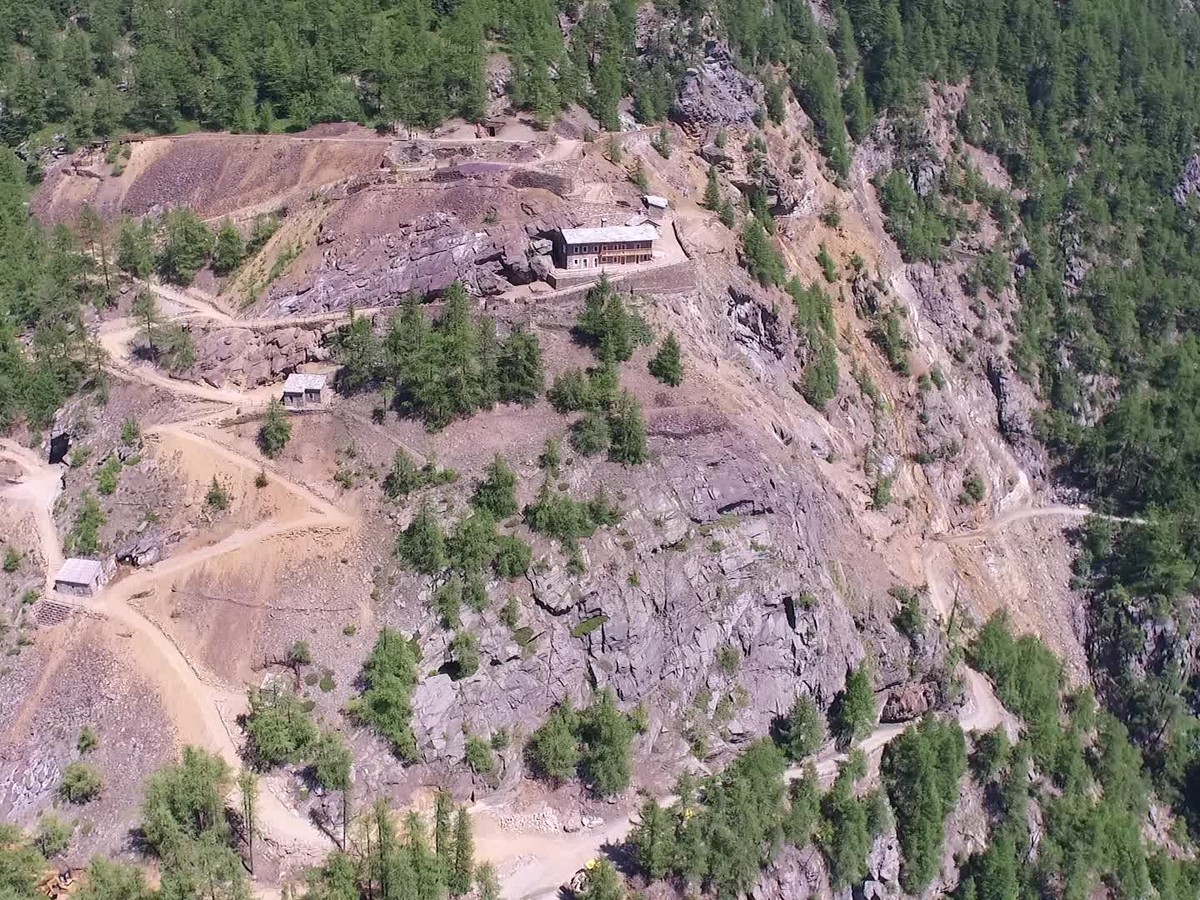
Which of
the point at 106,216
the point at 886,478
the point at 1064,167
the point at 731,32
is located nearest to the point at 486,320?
the point at 886,478

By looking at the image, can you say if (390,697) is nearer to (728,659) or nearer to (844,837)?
(728,659)

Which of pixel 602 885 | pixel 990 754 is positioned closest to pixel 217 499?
pixel 602 885

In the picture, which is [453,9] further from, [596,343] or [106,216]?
[596,343]

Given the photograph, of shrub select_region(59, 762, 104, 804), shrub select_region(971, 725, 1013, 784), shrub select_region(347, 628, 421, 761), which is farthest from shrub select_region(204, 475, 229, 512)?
shrub select_region(971, 725, 1013, 784)

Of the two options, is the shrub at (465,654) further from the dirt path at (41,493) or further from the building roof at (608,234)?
the building roof at (608,234)

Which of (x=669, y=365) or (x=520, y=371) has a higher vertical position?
(x=520, y=371)

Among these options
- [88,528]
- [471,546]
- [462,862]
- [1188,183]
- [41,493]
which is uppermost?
[471,546]

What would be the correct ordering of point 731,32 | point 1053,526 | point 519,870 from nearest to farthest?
point 519,870 < point 1053,526 < point 731,32

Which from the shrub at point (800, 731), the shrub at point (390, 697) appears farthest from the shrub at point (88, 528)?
the shrub at point (800, 731)
